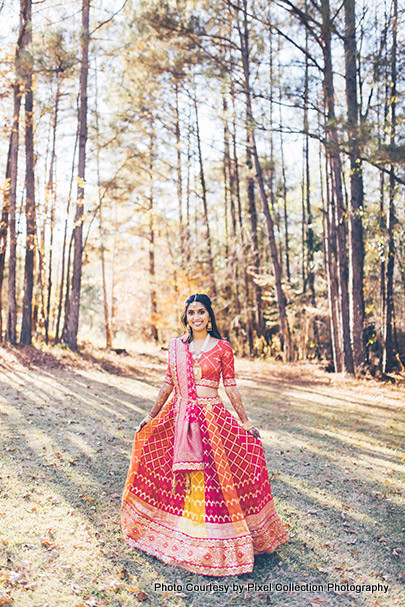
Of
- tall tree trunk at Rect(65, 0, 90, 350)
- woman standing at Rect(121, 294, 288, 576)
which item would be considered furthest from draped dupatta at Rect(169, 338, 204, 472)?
tall tree trunk at Rect(65, 0, 90, 350)

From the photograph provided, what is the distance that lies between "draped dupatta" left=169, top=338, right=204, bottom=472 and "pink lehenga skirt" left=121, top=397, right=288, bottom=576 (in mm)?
61

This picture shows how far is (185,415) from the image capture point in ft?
10.4

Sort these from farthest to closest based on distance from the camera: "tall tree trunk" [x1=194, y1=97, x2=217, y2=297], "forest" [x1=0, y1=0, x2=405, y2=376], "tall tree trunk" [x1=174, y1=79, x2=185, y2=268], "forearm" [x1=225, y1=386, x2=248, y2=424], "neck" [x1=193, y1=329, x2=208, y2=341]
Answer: "tall tree trunk" [x1=174, y1=79, x2=185, y2=268], "tall tree trunk" [x1=194, y1=97, x2=217, y2=297], "forest" [x1=0, y1=0, x2=405, y2=376], "neck" [x1=193, y1=329, x2=208, y2=341], "forearm" [x1=225, y1=386, x2=248, y2=424]

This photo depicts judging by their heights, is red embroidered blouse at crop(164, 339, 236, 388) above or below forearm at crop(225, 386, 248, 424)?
above

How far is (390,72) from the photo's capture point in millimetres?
7566

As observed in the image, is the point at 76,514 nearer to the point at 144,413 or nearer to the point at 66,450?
the point at 66,450

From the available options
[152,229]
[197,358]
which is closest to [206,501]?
[197,358]

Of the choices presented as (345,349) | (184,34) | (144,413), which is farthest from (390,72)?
(144,413)

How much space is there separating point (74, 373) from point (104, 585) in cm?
708

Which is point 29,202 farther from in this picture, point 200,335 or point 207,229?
point 200,335

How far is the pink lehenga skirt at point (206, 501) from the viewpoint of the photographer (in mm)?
2891

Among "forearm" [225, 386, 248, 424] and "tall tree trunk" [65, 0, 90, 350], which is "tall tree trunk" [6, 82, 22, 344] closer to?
"tall tree trunk" [65, 0, 90, 350]

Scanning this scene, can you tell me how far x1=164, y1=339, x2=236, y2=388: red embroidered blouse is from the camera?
322 centimetres

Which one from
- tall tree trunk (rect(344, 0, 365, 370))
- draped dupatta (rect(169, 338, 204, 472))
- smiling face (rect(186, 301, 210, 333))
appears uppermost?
tall tree trunk (rect(344, 0, 365, 370))
